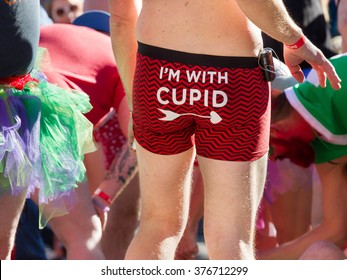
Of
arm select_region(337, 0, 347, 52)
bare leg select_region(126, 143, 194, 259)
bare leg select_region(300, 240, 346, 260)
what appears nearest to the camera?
bare leg select_region(126, 143, 194, 259)

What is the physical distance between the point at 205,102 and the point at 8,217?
938 millimetres

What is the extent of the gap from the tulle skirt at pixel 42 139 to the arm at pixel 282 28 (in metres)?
0.96

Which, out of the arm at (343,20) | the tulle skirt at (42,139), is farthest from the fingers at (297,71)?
the arm at (343,20)

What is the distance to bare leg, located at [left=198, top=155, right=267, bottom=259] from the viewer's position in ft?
11.6

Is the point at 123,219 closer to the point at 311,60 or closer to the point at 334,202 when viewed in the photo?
the point at 334,202

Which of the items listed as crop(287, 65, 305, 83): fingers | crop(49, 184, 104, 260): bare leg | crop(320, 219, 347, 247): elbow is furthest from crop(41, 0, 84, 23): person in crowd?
crop(287, 65, 305, 83): fingers

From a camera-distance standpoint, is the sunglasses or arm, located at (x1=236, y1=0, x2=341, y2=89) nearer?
arm, located at (x1=236, y1=0, x2=341, y2=89)

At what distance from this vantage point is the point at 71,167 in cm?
394

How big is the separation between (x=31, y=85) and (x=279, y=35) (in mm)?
1037

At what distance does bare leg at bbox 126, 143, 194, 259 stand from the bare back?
17.5 inches

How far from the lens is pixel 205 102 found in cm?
349

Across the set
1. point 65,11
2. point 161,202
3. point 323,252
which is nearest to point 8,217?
point 161,202

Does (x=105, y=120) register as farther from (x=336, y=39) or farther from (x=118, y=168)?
(x=336, y=39)

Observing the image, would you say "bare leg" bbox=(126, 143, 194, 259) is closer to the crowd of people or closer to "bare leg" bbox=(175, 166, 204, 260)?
the crowd of people
